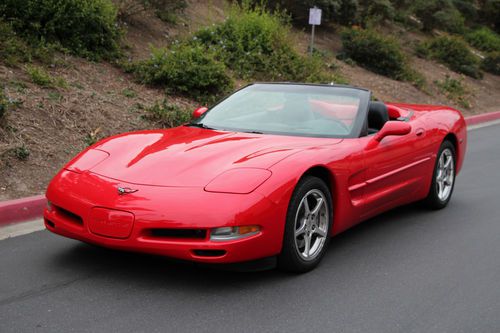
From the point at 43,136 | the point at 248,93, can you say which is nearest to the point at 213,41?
the point at 43,136

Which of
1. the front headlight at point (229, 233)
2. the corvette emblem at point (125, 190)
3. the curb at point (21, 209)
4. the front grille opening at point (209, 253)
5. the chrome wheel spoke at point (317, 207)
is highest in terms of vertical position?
the corvette emblem at point (125, 190)

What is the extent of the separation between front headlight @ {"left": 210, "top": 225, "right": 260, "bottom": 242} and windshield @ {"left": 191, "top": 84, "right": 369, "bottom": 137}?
132 cm

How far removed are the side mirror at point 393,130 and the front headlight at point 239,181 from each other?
142 cm

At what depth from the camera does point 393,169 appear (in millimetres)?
5453

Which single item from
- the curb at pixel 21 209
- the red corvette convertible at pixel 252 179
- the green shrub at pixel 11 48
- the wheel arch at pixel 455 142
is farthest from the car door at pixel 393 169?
the green shrub at pixel 11 48

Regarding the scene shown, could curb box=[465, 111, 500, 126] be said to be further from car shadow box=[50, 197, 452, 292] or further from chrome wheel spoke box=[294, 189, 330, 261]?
chrome wheel spoke box=[294, 189, 330, 261]

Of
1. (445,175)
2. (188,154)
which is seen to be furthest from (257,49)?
(188,154)

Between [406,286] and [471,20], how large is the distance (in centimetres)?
2730

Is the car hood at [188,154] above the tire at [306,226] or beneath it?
above

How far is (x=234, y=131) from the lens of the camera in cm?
518

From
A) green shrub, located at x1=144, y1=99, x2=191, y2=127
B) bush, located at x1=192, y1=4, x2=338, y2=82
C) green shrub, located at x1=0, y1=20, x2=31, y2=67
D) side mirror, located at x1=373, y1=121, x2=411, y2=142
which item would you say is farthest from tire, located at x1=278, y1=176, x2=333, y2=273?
bush, located at x1=192, y1=4, x2=338, y2=82

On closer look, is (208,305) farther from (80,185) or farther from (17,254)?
(17,254)

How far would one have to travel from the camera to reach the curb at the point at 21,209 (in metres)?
5.67

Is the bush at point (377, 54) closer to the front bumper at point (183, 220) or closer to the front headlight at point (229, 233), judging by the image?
the front bumper at point (183, 220)
